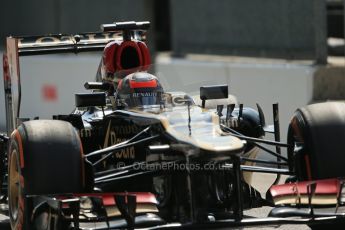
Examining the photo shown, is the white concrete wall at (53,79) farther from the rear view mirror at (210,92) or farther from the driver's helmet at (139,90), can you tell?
the rear view mirror at (210,92)

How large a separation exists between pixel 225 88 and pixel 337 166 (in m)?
1.16

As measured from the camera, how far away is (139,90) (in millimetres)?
7340

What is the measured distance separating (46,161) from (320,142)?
1.84 meters

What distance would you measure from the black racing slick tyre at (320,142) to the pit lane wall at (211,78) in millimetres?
3222

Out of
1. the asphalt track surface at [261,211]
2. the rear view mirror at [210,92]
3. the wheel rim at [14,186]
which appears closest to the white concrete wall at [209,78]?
the asphalt track surface at [261,211]

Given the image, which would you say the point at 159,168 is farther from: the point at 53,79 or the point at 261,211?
the point at 53,79

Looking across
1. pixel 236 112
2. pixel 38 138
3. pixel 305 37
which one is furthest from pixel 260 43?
pixel 38 138

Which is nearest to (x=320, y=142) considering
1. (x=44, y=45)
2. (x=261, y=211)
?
(x=261, y=211)

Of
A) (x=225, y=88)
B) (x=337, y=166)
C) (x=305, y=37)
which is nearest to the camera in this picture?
(x=337, y=166)

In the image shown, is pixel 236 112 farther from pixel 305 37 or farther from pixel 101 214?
pixel 305 37

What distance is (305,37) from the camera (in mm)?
12266

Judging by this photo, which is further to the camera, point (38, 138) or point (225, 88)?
point (225, 88)

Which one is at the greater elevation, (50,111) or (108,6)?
(108,6)

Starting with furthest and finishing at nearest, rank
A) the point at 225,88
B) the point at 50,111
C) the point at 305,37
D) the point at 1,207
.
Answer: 1. the point at 50,111
2. the point at 305,37
3. the point at 1,207
4. the point at 225,88
